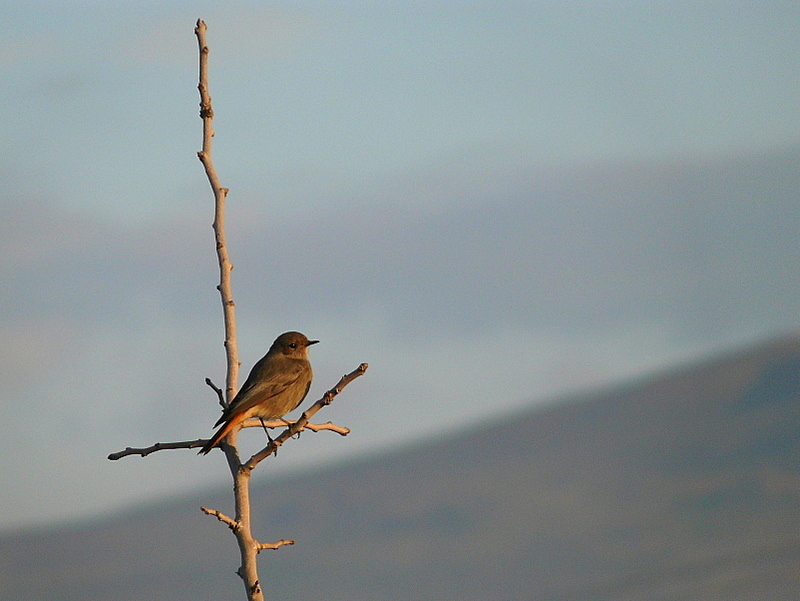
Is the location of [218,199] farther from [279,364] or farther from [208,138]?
[279,364]

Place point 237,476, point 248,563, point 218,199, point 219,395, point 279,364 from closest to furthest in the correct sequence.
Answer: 1. point 248,563
2. point 237,476
3. point 218,199
4. point 219,395
5. point 279,364

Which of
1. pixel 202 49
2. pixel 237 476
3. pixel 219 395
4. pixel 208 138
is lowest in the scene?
pixel 237 476

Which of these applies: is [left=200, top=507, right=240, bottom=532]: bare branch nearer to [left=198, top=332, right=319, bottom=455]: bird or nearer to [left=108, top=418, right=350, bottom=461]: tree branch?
[left=108, top=418, right=350, bottom=461]: tree branch

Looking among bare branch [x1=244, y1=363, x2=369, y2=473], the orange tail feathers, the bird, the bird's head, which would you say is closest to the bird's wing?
the bird

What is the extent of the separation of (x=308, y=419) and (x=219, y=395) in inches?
25.7

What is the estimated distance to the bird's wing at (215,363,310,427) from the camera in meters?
4.27

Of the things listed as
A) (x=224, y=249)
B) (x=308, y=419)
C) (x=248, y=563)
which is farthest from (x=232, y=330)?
(x=248, y=563)

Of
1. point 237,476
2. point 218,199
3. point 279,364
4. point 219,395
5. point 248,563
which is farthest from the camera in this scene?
point 279,364

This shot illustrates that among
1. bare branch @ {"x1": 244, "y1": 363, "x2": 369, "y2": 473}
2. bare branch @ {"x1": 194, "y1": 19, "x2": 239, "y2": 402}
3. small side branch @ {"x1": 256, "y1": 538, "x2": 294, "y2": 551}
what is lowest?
small side branch @ {"x1": 256, "y1": 538, "x2": 294, "y2": 551}

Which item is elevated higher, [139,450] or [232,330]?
[232,330]

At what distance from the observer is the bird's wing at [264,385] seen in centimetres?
427

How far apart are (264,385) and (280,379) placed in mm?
207

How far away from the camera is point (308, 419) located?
9.56 feet

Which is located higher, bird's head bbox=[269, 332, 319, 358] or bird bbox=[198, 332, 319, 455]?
bird's head bbox=[269, 332, 319, 358]
